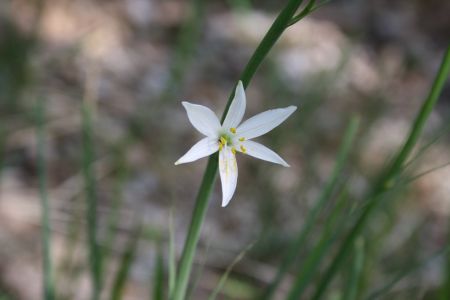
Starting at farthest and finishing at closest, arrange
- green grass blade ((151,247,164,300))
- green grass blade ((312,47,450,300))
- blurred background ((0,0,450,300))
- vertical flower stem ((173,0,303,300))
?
blurred background ((0,0,450,300)) → green grass blade ((151,247,164,300)) → green grass blade ((312,47,450,300)) → vertical flower stem ((173,0,303,300))

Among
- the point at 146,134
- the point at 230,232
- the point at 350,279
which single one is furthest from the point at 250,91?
the point at 350,279

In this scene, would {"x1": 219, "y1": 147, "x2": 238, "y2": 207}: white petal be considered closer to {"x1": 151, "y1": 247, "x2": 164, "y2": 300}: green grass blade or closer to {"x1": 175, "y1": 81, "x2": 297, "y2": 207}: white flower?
{"x1": 175, "y1": 81, "x2": 297, "y2": 207}: white flower

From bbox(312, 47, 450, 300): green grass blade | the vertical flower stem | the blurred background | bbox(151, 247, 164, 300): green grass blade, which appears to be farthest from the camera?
the blurred background

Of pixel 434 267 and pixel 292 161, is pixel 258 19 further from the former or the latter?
pixel 434 267

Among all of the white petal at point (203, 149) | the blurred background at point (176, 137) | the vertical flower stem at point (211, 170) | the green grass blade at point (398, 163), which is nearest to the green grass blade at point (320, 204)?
the green grass blade at point (398, 163)

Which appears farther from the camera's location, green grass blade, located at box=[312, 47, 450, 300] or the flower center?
green grass blade, located at box=[312, 47, 450, 300]

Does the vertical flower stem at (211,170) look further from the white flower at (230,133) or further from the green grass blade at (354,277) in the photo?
the green grass blade at (354,277)

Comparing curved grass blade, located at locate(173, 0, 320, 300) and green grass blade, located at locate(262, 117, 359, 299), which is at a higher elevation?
green grass blade, located at locate(262, 117, 359, 299)

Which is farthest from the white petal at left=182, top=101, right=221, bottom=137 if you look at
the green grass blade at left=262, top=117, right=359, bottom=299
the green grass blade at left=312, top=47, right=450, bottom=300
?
the green grass blade at left=262, top=117, right=359, bottom=299
